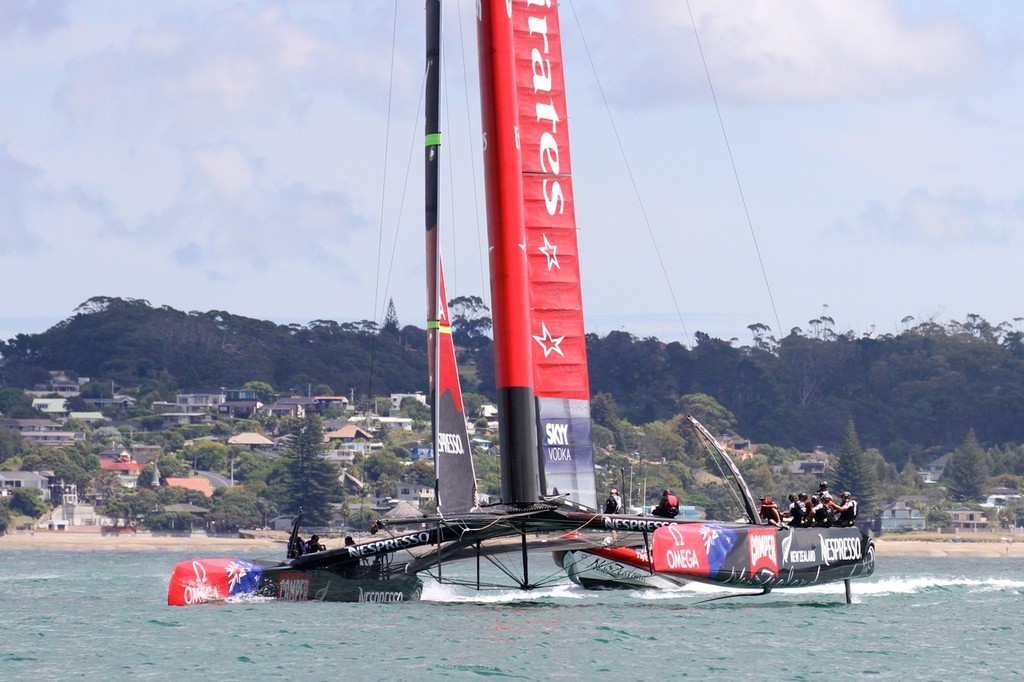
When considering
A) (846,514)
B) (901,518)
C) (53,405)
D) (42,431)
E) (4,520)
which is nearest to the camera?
(846,514)

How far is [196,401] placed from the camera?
138 metres

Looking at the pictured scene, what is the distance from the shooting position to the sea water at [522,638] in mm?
17484

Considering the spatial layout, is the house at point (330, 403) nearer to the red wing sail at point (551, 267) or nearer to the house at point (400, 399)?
the house at point (400, 399)

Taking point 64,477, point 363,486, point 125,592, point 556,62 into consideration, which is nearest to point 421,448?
point 363,486

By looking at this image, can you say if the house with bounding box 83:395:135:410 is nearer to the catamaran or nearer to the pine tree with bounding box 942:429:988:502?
the pine tree with bounding box 942:429:988:502

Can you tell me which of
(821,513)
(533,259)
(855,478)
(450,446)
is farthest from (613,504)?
(855,478)

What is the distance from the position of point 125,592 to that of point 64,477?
71.9 meters

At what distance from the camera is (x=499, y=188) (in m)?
21.8

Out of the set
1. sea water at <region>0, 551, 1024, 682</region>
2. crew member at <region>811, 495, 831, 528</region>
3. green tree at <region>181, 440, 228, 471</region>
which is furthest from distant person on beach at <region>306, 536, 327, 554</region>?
green tree at <region>181, 440, 228, 471</region>

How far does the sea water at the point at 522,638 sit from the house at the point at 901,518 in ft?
228

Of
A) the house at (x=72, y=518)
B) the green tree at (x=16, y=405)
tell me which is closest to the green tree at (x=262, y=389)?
the green tree at (x=16, y=405)

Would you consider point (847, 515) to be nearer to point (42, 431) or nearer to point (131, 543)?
point (131, 543)

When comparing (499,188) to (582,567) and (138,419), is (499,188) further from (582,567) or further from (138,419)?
(138,419)

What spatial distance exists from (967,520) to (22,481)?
51.0 m
